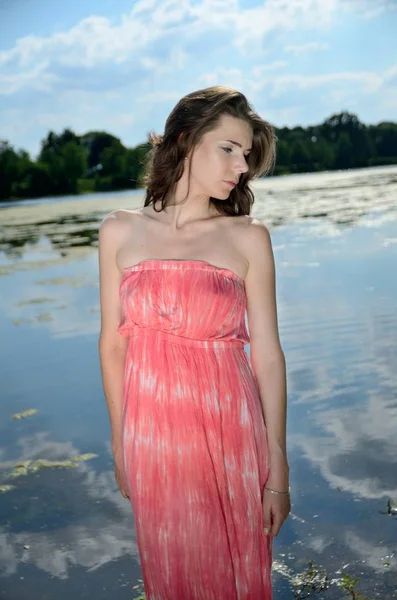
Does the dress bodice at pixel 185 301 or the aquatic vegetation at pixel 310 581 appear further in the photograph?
the aquatic vegetation at pixel 310 581

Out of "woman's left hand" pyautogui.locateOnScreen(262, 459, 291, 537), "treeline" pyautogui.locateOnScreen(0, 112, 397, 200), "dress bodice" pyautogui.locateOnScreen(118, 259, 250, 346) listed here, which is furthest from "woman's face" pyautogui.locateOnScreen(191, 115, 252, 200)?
"treeline" pyautogui.locateOnScreen(0, 112, 397, 200)

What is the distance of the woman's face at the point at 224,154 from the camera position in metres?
2.54

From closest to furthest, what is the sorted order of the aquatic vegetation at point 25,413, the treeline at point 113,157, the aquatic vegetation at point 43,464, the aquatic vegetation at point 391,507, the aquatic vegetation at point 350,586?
the aquatic vegetation at point 350,586
the aquatic vegetation at point 391,507
the aquatic vegetation at point 43,464
the aquatic vegetation at point 25,413
the treeline at point 113,157

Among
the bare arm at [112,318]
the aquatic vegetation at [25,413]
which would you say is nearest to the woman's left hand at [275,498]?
the bare arm at [112,318]

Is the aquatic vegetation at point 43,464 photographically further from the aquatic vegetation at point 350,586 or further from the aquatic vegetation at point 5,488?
the aquatic vegetation at point 350,586

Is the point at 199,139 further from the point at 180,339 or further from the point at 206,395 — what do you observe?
the point at 206,395

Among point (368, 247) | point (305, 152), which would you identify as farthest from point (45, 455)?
point (305, 152)

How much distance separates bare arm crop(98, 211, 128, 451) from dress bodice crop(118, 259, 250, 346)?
4.3 inches

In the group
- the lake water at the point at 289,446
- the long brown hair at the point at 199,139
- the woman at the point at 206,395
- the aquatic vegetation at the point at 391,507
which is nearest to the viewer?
the woman at the point at 206,395

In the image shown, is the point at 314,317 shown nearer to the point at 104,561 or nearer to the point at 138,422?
the point at 104,561

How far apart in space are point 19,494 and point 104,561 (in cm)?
105

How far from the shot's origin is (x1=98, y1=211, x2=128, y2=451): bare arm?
101 inches

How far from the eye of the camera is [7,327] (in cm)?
991

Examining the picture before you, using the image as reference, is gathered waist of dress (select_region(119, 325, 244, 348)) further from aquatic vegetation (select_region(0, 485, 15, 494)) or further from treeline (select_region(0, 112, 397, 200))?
treeline (select_region(0, 112, 397, 200))
